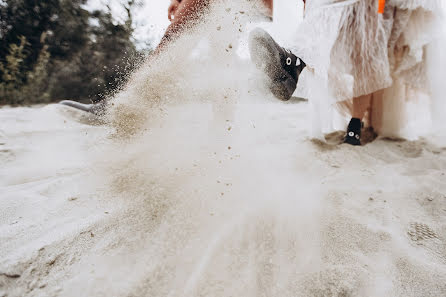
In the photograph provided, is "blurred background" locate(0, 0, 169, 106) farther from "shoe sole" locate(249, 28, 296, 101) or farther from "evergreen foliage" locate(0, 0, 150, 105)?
"shoe sole" locate(249, 28, 296, 101)

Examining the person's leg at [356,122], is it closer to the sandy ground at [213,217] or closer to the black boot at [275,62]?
the sandy ground at [213,217]

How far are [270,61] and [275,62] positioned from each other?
0.09 ft

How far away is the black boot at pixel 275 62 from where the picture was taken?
132 centimetres

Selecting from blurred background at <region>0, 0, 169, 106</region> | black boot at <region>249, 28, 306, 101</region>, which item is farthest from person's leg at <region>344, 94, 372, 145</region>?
blurred background at <region>0, 0, 169, 106</region>

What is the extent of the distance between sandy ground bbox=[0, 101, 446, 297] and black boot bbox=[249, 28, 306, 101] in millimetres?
224

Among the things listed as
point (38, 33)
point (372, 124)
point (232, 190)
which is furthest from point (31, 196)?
point (38, 33)

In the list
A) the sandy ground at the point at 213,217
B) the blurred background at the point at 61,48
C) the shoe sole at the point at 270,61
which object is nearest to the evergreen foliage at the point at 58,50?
the blurred background at the point at 61,48

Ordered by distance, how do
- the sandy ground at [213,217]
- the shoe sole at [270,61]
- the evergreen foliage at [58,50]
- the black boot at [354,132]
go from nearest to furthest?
the sandy ground at [213,217]
the shoe sole at [270,61]
the black boot at [354,132]
the evergreen foliage at [58,50]

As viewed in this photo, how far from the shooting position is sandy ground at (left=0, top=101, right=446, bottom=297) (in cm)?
55

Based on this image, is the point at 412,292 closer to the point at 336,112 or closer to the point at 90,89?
the point at 336,112

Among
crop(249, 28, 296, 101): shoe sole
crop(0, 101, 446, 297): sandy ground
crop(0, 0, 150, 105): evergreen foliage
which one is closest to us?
crop(0, 101, 446, 297): sandy ground

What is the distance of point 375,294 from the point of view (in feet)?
1.73

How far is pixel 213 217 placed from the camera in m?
0.76

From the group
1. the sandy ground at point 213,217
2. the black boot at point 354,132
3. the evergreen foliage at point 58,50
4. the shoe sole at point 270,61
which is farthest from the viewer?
the evergreen foliage at point 58,50
